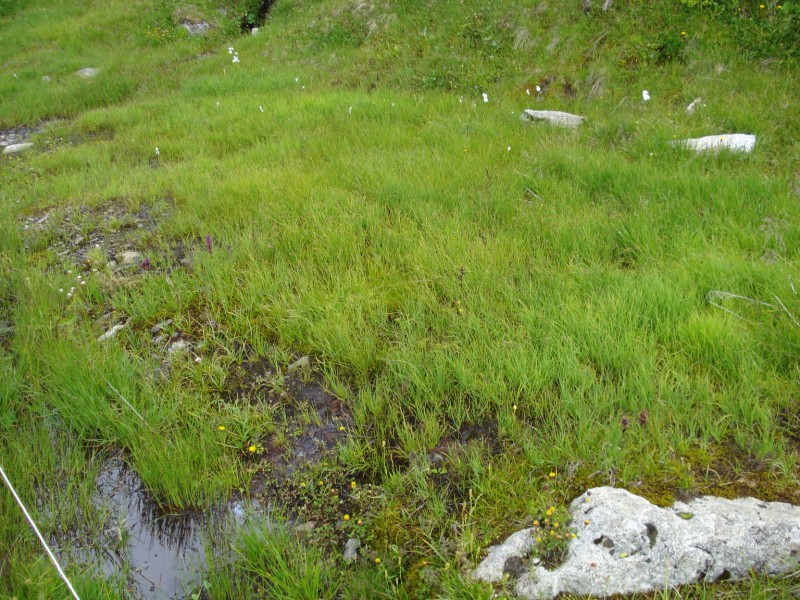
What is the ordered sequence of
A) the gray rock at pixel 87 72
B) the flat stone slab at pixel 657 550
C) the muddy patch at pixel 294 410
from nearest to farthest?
the flat stone slab at pixel 657 550, the muddy patch at pixel 294 410, the gray rock at pixel 87 72

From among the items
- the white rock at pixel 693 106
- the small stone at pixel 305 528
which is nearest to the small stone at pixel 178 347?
the small stone at pixel 305 528

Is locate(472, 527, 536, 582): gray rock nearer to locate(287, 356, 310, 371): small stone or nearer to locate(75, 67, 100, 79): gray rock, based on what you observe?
locate(287, 356, 310, 371): small stone

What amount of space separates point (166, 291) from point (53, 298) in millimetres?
853

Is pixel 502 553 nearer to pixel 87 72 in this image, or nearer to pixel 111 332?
pixel 111 332

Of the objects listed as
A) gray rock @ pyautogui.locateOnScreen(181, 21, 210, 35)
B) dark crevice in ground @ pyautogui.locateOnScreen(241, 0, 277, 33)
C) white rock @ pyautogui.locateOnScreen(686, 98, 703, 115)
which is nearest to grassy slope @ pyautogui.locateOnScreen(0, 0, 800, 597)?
white rock @ pyautogui.locateOnScreen(686, 98, 703, 115)

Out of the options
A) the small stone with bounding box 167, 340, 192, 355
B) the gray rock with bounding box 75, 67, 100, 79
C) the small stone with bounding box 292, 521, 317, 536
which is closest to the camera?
the small stone with bounding box 292, 521, 317, 536

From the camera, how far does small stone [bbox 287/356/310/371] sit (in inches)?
139

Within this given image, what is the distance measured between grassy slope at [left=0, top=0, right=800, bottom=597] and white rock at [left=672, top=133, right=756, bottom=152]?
145 mm

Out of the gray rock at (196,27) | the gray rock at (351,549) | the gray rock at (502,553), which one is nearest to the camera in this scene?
the gray rock at (502,553)

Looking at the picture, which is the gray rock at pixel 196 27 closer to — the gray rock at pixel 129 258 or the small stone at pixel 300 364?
the gray rock at pixel 129 258

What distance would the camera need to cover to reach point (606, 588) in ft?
6.54

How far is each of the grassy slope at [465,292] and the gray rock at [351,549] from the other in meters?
0.11

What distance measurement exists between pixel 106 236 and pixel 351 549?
14.0ft

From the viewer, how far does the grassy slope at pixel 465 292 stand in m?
2.58
